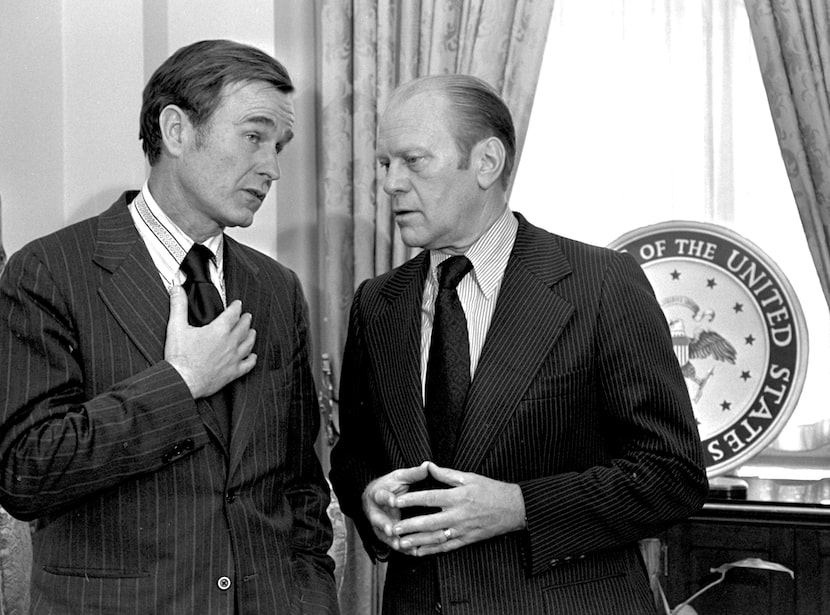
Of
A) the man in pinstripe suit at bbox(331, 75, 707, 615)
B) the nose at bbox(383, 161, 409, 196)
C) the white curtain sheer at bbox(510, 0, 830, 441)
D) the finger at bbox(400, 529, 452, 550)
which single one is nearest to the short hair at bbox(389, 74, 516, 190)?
the man in pinstripe suit at bbox(331, 75, 707, 615)

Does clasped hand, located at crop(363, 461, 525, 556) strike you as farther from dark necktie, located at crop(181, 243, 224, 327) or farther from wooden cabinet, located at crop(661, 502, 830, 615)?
wooden cabinet, located at crop(661, 502, 830, 615)

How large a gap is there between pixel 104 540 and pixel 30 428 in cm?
24

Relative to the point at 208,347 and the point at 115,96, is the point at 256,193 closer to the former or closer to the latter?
the point at 208,347

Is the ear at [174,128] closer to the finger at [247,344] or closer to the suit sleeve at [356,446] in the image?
the finger at [247,344]

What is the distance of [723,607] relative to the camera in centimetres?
283

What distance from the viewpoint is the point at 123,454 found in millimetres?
1636

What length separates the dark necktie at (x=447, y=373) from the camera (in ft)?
6.30

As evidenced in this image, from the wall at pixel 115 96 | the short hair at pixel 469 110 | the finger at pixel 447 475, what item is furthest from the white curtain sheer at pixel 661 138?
the finger at pixel 447 475

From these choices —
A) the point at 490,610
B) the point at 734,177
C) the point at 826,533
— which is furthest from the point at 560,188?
the point at 490,610

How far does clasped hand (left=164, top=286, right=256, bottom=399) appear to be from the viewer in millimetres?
1725

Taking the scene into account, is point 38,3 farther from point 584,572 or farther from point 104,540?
point 584,572

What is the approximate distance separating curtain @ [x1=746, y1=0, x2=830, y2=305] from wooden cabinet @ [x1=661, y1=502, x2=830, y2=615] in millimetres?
712

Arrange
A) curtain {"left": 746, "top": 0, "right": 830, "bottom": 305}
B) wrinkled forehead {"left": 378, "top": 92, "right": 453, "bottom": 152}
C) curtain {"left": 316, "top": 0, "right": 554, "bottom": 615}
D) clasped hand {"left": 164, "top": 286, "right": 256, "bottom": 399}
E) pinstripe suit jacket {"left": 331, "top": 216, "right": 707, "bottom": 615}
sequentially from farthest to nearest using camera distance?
curtain {"left": 316, "top": 0, "right": 554, "bottom": 615} → curtain {"left": 746, "top": 0, "right": 830, "bottom": 305} → wrinkled forehead {"left": 378, "top": 92, "right": 453, "bottom": 152} → pinstripe suit jacket {"left": 331, "top": 216, "right": 707, "bottom": 615} → clasped hand {"left": 164, "top": 286, "right": 256, "bottom": 399}

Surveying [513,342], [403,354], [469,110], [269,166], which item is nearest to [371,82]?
[469,110]
